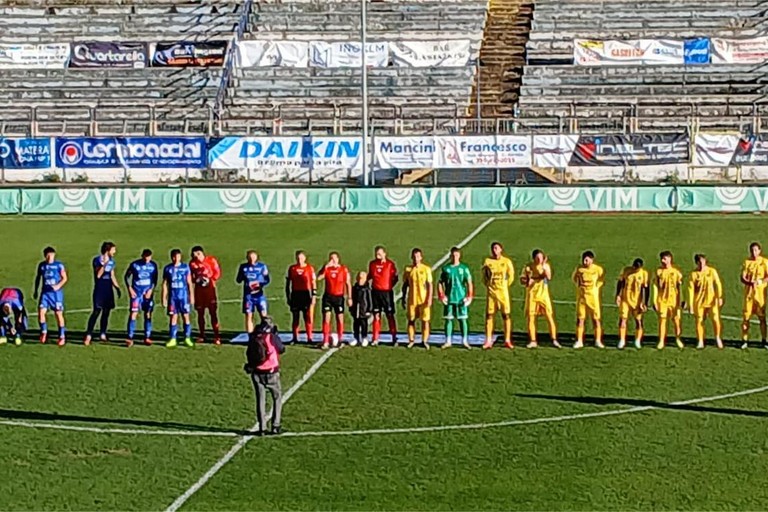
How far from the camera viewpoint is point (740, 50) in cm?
6025

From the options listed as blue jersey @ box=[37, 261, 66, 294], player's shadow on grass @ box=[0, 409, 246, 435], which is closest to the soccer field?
player's shadow on grass @ box=[0, 409, 246, 435]

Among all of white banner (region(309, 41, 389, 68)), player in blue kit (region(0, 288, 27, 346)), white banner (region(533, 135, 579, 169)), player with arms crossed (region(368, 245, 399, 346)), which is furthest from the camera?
white banner (region(309, 41, 389, 68))

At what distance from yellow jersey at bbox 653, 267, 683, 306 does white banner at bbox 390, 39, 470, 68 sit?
4126 cm

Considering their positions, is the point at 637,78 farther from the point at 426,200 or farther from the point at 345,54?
the point at 426,200

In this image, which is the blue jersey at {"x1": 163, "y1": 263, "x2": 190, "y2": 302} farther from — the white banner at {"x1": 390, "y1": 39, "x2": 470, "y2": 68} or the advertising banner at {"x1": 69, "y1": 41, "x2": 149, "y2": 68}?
the advertising banner at {"x1": 69, "y1": 41, "x2": 149, "y2": 68}

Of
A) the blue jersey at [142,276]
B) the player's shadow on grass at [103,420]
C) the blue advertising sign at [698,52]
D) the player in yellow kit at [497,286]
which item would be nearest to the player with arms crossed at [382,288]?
the player in yellow kit at [497,286]

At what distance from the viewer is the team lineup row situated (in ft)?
68.8

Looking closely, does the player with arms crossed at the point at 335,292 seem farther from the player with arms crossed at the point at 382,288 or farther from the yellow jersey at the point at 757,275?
the yellow jersey at the point at 757,275

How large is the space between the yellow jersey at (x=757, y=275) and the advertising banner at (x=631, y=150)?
31001mm

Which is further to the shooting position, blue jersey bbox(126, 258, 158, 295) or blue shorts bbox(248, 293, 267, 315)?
blue shorts bbox(248, 293, 267, 315)

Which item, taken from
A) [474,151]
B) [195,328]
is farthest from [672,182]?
[195,328]

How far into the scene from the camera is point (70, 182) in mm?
53031

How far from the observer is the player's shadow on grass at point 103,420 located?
15.9 meters

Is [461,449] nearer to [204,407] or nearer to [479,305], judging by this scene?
[204,407]
